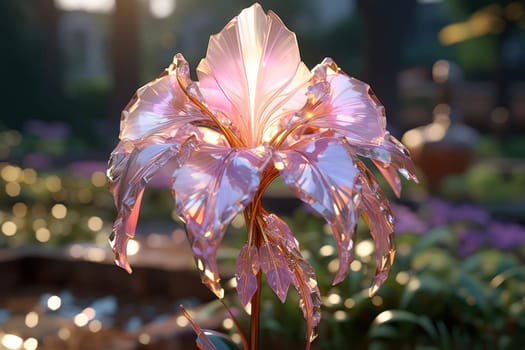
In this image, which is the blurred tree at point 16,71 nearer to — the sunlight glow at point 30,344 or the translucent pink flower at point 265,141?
the sunlight glow at point 30,344

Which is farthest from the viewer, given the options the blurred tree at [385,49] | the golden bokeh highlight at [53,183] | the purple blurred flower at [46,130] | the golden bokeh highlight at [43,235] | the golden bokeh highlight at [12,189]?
the purple blurred flower at [46,130]

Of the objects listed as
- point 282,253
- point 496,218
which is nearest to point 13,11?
point 496,218

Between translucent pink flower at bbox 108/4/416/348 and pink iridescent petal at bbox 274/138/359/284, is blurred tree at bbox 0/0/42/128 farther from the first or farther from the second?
pink iridescent petal at bbox 274/138/359/284

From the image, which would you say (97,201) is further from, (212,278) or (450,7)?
(450,7)

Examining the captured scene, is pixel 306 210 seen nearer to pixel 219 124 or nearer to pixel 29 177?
pixel 219 124

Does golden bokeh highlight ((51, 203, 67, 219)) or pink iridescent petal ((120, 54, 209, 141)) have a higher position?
pink iridescent petal ((120, 54, 209, 141))

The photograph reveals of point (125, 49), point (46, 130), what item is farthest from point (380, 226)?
point (125, 49)

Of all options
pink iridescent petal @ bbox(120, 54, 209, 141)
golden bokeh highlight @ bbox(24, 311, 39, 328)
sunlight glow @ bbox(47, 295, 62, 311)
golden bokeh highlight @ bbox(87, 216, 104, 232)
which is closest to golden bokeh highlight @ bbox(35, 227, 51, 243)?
golden bokeh highlight @ bbox(87, 216, 104, 232)

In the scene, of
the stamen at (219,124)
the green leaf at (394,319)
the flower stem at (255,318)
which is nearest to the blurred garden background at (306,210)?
the green leaf at (394,319)
